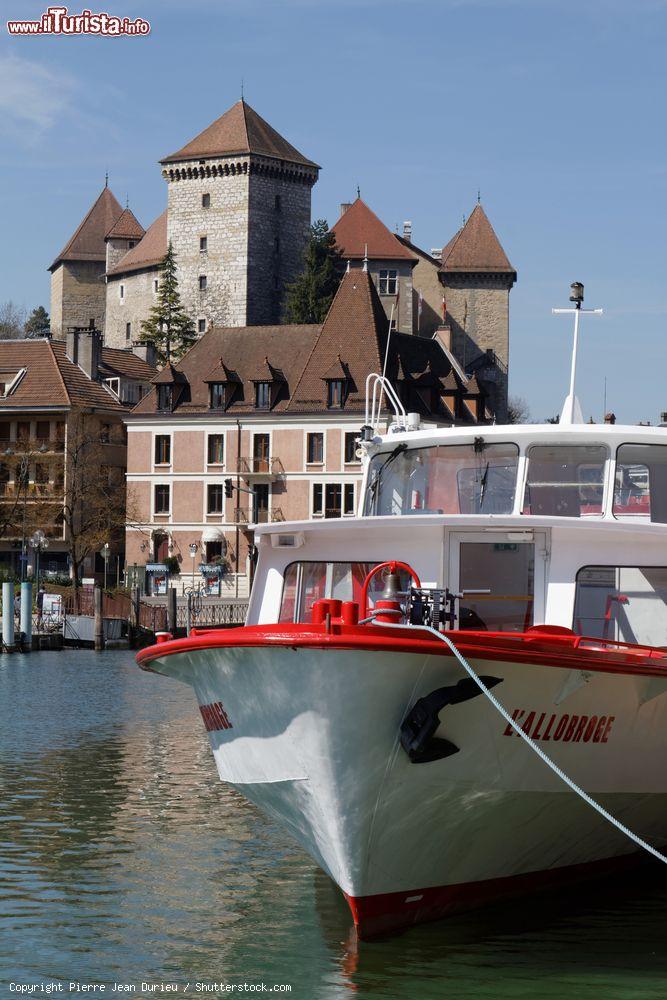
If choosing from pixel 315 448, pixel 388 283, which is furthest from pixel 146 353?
pixel 315 448

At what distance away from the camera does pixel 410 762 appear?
11.2 meters

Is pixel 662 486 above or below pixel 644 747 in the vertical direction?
above

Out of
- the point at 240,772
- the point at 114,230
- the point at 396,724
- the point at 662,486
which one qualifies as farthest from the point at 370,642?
the point at 114,230

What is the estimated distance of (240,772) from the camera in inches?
493

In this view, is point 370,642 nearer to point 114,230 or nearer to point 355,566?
point 355,566

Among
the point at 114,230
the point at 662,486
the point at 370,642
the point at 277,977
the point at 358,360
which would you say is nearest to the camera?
the point at 370,642

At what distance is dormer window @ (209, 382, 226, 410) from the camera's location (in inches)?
2766

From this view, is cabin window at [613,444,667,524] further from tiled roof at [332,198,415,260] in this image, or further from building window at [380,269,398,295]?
tiled roof at [332,198,415,260]

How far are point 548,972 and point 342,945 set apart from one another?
160 centimetres

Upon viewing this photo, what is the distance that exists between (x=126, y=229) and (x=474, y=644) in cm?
10822

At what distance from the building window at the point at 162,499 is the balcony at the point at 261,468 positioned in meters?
4.10

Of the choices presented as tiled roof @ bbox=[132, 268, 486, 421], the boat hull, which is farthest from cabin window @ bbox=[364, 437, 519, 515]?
tiled roof @ bbox=[132, 268, 486, 421]

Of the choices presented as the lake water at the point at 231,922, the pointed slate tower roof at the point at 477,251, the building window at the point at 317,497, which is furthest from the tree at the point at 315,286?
the lake water at the point at 231,922

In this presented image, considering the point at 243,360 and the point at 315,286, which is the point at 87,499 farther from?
the point at 315,286
